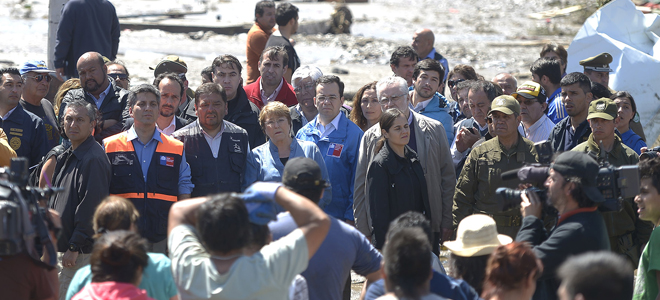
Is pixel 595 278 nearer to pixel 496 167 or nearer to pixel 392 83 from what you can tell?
pixel 496 167

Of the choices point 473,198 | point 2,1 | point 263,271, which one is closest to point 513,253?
point 263,271

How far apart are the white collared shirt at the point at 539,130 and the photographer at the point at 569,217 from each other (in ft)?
8.59

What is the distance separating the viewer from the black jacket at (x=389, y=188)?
5.18 metres

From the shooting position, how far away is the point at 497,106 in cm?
543

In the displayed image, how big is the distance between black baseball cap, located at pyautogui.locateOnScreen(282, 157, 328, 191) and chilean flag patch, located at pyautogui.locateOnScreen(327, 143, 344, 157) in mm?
2305

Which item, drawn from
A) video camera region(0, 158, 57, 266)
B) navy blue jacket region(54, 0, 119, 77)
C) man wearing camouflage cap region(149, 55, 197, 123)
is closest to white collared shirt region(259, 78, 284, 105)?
man wearing camouflage cap region(149, 55, 197, 123)

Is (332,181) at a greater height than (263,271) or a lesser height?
lesser

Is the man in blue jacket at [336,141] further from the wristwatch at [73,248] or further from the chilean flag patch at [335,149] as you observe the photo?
the wristwatch at [73,248]

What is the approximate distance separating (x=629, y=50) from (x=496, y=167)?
186 inches

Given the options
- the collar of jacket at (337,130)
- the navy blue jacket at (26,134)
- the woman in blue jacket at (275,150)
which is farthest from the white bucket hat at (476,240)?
the navy blue jacket at (26,134)

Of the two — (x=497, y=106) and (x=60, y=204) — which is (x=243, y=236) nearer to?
(x=60, y=204)

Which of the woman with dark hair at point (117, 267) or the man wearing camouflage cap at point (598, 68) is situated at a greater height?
the man wearing camouflage cap at point (598, 68)

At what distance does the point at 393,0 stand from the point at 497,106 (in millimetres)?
35460

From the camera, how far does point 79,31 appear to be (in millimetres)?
8547
